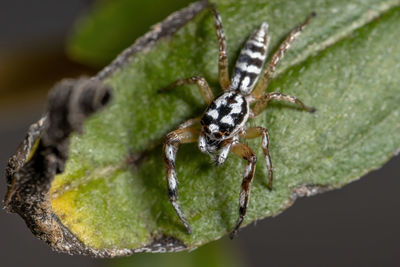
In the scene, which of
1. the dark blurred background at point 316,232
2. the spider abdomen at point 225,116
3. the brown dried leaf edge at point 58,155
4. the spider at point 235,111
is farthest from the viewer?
the dark blurred background at point 316,232

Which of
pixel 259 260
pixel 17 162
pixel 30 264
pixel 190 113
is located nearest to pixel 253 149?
pixel 190 113

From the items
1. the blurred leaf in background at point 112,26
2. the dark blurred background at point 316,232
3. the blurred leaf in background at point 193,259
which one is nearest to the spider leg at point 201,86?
the blurred leaf in background at point 112,26

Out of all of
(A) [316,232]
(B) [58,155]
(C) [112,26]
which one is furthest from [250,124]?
(A) [316,232]

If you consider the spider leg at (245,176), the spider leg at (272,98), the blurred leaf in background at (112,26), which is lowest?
the spider leg at (245,176)

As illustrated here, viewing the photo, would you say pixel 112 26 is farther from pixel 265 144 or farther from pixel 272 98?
pixel 265 144

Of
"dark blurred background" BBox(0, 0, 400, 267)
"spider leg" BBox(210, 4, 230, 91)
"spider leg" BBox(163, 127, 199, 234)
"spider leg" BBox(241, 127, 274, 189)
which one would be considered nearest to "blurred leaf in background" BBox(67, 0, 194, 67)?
"spider leg" BBox(210, 4, 230, 91)

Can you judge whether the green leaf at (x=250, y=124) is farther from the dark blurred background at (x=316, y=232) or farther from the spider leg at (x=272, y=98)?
the dark blurred background at (x=316, y=232)

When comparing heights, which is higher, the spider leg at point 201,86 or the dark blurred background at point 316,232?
the spider leg at point 201,86
